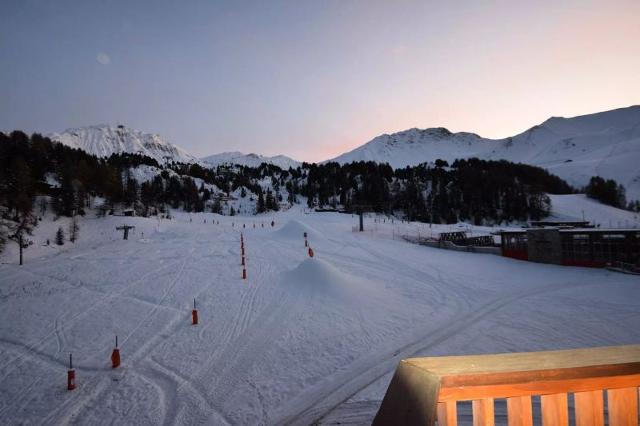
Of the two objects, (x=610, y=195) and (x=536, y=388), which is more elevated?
(x=610, y=195)

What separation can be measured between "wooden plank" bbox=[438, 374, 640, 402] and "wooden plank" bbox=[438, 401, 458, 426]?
0.04 m

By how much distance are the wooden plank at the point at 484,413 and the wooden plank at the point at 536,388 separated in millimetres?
65

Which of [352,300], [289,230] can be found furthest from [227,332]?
[289,230]

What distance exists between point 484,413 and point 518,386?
22 cm

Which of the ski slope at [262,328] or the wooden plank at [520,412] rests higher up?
the wooden plank at [520,412]

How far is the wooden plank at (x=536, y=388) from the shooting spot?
1.56 m

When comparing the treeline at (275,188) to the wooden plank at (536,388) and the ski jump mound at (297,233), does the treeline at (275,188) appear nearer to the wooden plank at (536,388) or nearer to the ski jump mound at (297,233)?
the ski jump mound at (297,233)

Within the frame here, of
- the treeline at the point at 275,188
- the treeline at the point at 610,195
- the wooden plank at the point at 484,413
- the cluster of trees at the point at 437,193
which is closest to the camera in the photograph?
the wooden plank at the point at 484,413

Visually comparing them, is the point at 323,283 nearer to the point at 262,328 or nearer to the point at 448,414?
the point at 262,328

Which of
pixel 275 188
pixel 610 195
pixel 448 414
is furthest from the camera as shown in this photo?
pixel 275 188

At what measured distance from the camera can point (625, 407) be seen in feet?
5.54

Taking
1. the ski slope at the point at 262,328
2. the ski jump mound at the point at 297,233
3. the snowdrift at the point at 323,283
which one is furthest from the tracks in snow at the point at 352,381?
the ski jump mound at the point at 297,233

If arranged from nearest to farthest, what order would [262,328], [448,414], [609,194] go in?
[448,414] < [262,328] < [609,194]

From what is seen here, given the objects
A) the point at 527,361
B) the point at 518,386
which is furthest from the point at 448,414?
the point at 527,361
